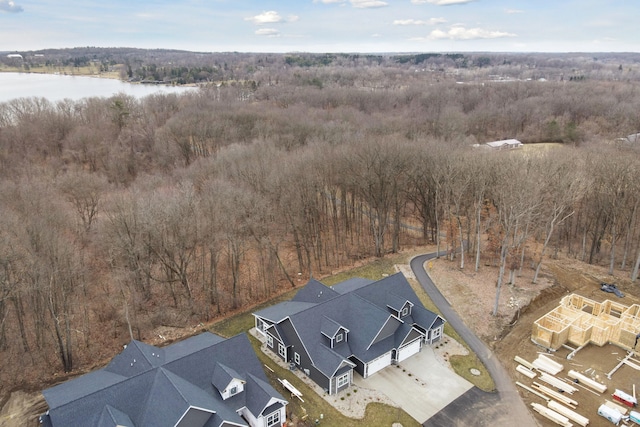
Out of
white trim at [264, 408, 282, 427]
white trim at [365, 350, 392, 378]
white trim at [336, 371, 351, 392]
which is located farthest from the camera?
white trim at [365, 350, 392, 378]

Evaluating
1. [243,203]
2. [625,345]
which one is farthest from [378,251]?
[625,345]

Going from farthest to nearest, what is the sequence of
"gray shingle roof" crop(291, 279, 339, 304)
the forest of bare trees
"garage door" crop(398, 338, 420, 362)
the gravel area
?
"gray shingle roof" crop(291, 279, 339, 304), the forest of bare trees, "garage door" crop(398, 338, 420, 362), the gravel area

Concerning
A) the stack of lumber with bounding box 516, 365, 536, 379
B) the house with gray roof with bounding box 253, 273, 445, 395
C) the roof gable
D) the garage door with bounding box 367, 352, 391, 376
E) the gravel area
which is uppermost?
the roof gable

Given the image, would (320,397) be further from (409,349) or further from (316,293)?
(316,293)

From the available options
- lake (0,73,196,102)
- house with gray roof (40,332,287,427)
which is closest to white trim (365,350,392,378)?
house with gray roof (40,332,287,427)

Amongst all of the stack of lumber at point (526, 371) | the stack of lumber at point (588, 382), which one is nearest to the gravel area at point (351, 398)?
the stack of lumber at point (526, 371)

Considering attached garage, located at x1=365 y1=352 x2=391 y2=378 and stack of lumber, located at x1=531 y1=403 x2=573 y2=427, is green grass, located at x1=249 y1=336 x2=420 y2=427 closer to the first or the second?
attached garage, located at x1=365 y1=352 x2=391 y2=378
